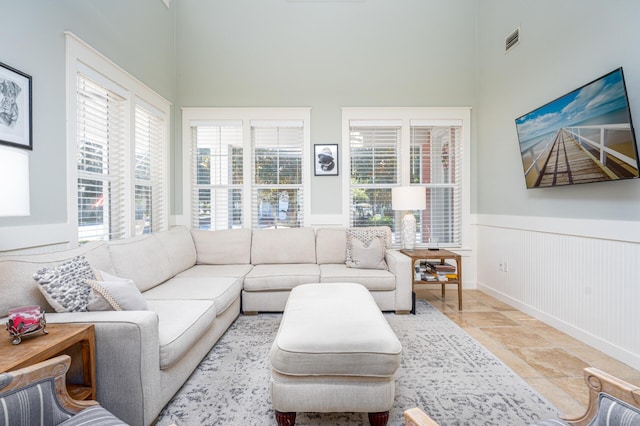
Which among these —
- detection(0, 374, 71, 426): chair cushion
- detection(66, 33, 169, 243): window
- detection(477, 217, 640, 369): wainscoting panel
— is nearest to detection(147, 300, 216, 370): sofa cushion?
detection(0, 374, 71, 426): chair cushion

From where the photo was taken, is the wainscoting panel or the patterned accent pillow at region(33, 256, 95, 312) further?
the wainscoting panel

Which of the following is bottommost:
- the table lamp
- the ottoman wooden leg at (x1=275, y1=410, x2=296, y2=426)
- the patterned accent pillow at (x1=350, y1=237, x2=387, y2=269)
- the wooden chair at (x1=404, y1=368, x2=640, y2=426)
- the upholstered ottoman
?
the ottoman wooden leg at (x1=275, y1=410, x2=296, y2=426)

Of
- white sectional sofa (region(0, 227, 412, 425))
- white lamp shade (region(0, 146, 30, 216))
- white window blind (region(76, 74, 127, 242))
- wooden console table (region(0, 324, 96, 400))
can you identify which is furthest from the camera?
white window blind (region(76, 74, 127, 242))

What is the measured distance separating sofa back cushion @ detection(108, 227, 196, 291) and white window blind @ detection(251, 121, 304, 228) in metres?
1.09

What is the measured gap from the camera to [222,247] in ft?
11.9

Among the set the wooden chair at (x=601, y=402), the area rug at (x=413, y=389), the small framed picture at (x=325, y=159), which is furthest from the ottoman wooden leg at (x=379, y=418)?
the small framed picture at (x=325, y=159)

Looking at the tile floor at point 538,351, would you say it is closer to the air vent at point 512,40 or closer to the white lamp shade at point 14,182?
the air vent at point 512,40

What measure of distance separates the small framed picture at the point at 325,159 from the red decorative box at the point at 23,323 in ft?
10.4

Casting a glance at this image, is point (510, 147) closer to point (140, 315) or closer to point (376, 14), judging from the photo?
point (376, 14)

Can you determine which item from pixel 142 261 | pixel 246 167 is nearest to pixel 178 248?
pixel 142 261

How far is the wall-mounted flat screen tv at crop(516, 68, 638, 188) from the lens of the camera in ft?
6.73

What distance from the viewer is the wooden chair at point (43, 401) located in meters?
0.92

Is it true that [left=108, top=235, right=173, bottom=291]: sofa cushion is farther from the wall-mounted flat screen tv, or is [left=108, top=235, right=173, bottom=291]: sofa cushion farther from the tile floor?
the wall-mounted flat screen tv

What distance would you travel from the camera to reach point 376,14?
4000mm
